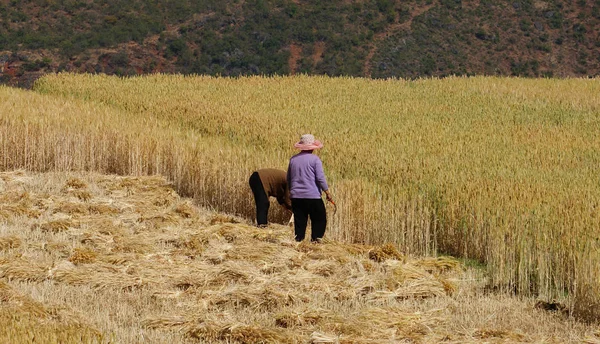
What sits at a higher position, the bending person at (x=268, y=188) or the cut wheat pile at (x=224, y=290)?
the bending person at (x=268, y=188)

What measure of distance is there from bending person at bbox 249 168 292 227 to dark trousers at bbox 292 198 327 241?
0.82m

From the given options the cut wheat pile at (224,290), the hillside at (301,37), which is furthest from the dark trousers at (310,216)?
the hillside at (301,37)

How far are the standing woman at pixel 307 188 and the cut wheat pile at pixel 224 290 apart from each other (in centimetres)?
31

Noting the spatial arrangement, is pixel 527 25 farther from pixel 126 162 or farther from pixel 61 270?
pixel 61 270

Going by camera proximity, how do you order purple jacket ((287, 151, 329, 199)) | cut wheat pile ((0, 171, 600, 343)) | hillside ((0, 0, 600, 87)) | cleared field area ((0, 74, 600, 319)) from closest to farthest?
cut wheat pile ((0, 171, 600, 343)) < cleared field area ((0, 74, 600, 319)) < purple jacket ((287, 151, 329, 199)) < hillside ((0, 0, 600, 87))

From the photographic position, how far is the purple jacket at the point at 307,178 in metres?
13.2

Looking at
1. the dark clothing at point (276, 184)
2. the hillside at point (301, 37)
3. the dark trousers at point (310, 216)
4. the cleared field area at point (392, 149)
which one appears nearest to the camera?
the cleared field area at point (392, 149)

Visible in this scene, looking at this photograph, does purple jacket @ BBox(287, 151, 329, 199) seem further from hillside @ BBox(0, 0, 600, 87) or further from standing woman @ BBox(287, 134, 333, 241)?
hillside @ BBox(0, 0, 600, 87)

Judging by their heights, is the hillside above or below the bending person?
above

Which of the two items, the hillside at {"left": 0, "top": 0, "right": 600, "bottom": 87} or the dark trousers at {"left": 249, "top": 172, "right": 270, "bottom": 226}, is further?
the hillside at {"left": 0, "top": 0, "right": 600, "bottom": 87}

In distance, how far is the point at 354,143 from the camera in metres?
19.2

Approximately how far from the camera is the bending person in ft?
47.0

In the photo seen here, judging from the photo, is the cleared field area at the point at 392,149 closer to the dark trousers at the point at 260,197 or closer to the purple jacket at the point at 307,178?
the dark trousers at the point at 260,197

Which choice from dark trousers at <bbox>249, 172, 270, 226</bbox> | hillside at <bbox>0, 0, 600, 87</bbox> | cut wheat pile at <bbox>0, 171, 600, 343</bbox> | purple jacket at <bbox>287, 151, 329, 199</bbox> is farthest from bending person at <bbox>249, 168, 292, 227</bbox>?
hillside at <bbox>0, 0, 600, 87</bbox>
